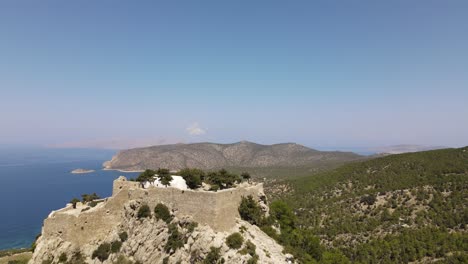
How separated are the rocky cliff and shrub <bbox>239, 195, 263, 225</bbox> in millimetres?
678

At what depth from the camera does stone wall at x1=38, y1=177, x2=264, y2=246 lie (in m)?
27.6

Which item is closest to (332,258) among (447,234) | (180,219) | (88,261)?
(180,219)

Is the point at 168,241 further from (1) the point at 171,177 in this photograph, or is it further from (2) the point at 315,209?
(2) the point at 315,209

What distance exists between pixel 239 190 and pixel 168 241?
8072 mm

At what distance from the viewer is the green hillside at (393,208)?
157ft

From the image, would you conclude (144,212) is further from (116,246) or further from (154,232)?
(116,246)

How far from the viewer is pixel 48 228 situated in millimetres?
A: 29828

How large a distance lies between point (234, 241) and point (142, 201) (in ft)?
33.2

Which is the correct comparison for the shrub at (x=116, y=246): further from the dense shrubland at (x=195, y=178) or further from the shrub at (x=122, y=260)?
the dense shrubland at (x=195, y=178)

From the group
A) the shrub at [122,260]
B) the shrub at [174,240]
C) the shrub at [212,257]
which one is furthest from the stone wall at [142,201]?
the shrub at [122,260]

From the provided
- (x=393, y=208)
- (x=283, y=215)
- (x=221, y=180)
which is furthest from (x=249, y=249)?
(x=393, y=208)

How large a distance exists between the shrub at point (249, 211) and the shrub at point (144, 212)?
8.83m

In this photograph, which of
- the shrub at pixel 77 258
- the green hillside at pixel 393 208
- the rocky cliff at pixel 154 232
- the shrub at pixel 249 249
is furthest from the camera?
the green hillside at pixel 393 208

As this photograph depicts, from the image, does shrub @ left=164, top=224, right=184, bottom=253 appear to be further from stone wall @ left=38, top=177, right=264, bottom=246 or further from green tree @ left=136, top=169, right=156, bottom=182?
green tree @ left=136, top=169, right=156, bottom=182
